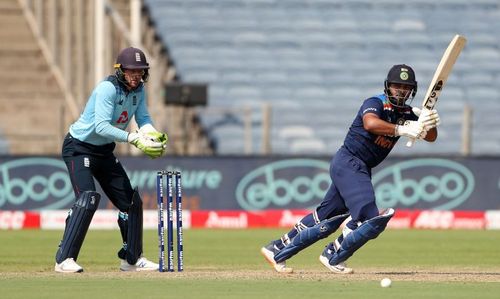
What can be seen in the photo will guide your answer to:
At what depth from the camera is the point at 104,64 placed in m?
19.6

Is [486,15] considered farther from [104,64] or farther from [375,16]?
[104,64]

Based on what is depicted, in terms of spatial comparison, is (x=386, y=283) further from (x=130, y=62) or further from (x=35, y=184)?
(x=35, y=184)

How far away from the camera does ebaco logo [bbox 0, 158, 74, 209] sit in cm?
1803

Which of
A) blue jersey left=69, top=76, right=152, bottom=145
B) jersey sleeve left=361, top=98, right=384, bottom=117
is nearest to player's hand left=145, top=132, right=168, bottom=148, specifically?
blue jersey left=69, top=76, right=152, bottom=145

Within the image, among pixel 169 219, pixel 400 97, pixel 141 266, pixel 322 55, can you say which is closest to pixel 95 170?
pixel 169 219

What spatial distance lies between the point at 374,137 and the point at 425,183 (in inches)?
345

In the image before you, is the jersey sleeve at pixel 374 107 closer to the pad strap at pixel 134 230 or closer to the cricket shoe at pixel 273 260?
the cricket shoe at pixel 273 260

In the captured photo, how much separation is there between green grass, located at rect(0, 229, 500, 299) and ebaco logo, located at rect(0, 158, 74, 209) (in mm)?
1763

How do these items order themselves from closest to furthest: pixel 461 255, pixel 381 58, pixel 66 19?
pixel 461 255 < pixel 66 19 < pixel 381 58

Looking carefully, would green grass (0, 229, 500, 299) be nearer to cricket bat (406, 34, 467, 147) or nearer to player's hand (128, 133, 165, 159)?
player's hand (128, 133, 165, 159)

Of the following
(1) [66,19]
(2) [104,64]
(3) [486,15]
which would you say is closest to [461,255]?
(2) [104,64]

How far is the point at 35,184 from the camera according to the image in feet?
59.5

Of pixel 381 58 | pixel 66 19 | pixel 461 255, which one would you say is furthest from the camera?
pixel 381 58

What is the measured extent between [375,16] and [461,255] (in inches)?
495
